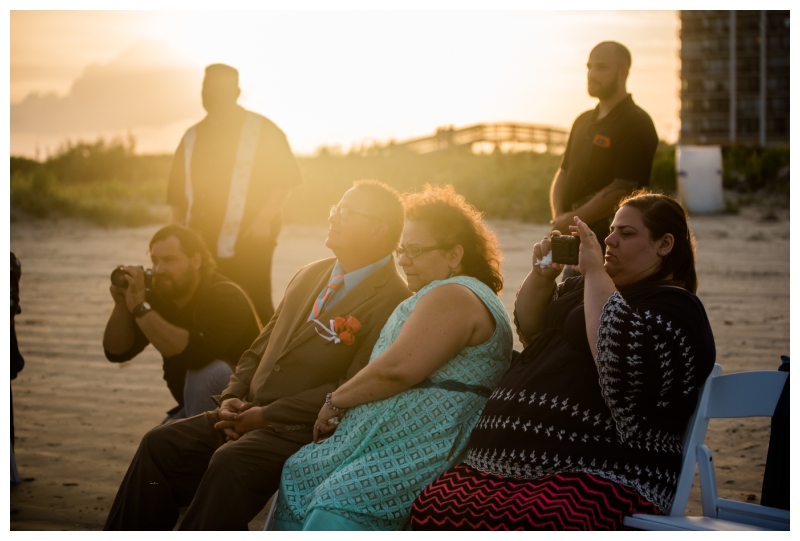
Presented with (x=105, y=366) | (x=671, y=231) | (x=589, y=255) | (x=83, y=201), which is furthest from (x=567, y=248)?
(x=83, y=201)

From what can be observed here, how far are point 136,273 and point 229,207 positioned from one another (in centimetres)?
119

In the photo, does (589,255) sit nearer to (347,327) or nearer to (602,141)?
(347,327)

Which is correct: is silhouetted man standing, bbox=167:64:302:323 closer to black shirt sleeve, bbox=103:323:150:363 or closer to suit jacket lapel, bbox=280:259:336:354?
black shirt sleeve, bbox=103:323:150:363

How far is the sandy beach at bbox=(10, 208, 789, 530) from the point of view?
4.12m

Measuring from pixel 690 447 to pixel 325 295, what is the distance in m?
1.50

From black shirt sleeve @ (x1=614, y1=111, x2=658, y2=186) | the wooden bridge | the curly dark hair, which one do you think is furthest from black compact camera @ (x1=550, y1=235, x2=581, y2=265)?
the wooden bridge

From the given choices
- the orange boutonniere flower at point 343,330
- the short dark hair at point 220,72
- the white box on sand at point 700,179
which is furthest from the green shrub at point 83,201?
the orange boutonniere flower at point 343,330

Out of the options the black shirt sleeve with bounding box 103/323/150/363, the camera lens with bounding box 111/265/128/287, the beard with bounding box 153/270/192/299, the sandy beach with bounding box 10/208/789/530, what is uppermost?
the camera lens with bounding box 111/265/128/287

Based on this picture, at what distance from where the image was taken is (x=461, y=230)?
120 inches

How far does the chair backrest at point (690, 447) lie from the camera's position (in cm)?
254

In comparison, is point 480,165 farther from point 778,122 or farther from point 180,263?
point 778,122

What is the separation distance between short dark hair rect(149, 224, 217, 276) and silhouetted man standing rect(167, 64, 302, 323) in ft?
2.70

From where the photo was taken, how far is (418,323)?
2781mm

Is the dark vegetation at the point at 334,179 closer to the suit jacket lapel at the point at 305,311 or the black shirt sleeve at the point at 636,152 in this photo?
the black shirt sleeve at the point at 636,152
